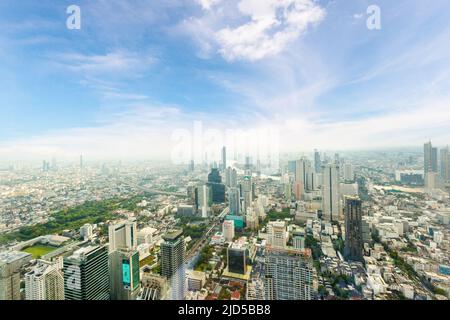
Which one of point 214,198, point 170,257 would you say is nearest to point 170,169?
point 170,257

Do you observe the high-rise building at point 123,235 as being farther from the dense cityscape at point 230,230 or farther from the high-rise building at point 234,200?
the high-rise building at point 234,200

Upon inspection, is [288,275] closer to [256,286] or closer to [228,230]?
[256,286]

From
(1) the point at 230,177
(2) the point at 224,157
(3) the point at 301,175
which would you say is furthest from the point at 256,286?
(3) the point at 301,175

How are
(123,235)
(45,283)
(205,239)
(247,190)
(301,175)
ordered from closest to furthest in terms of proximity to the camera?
(45,283), (123,235), (205,239), (301,175), (247,190)

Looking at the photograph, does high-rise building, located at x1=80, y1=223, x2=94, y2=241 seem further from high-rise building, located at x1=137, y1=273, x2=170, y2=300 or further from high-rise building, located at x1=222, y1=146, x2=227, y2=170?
high-rise building, located at x1=222, y1=146, x2=227, y2=170

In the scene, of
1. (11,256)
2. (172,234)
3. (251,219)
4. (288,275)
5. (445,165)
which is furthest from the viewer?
(251,219)

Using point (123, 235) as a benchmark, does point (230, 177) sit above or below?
above

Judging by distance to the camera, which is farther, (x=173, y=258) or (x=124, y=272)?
(x=173, y=258)
